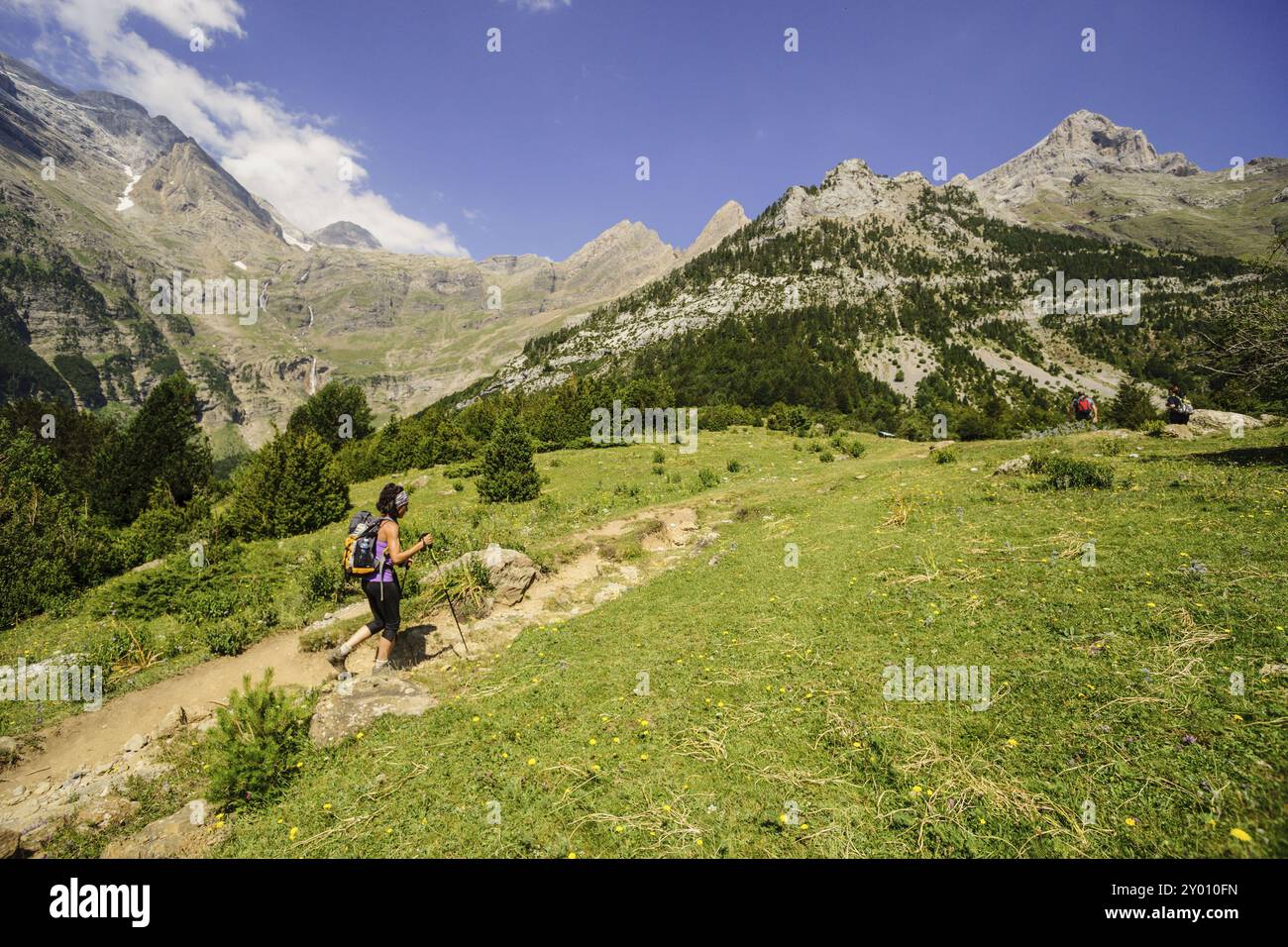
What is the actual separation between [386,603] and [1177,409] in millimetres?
31978

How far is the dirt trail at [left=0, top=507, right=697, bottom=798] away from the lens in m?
9.35

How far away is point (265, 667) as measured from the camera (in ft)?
40.5

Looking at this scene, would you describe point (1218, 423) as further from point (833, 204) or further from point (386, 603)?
point (833, 204)

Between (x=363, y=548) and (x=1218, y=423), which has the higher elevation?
(x=1218, y=423)

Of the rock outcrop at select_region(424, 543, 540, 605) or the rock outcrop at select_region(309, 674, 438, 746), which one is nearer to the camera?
the rock outcrop at select_region(309, 674, 438, 746)

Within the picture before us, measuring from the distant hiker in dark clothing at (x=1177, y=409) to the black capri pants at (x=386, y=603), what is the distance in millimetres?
31694

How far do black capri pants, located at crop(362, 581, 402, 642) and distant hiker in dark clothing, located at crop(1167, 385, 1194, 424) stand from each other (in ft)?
104

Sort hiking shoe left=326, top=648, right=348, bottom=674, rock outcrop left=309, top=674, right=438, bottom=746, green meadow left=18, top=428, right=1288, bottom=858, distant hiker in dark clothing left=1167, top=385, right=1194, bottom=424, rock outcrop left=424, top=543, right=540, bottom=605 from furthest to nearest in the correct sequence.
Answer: distant hiker in dark clothing left=1167, top=385, right=1194, bottom=424 < rock outcrop left=424, top=543, right=540, bottom=605 < hiking shoe left=326, top=648, right=348, bottom=674 < rock outcrop left=309, top=674, right=438, bottom=746 < green meadow left=18, top=428, right=1288, bottom=858

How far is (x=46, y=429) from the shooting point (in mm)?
43625

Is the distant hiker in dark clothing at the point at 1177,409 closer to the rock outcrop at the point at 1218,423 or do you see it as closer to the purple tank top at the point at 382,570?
the rock outcrop at the point at 1218,423

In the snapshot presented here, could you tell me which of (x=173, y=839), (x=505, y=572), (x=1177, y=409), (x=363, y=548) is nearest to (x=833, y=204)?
(x=1177, y=409)

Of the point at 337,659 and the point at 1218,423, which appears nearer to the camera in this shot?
the point at 337,659

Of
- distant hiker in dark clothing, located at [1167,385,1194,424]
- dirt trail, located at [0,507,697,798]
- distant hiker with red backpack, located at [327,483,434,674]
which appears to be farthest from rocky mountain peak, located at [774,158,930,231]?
distant hiker with red backpack, located at [327,483,434,674]

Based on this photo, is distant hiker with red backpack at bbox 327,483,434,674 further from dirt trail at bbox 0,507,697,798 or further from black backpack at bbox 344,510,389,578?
dirt trail at bbox 0,507,697,798
